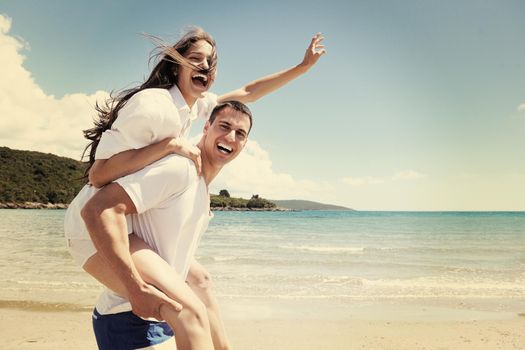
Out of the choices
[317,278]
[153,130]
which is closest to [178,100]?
[153,130]

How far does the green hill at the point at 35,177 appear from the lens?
8394cm

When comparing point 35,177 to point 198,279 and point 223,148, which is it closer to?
point 198,279

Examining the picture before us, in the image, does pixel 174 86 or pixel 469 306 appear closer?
pixel 174 86

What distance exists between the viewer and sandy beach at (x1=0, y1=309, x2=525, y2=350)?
6434 millimetres

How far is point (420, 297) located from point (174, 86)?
8836 millimetres

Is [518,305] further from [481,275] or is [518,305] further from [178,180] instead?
[178,180]

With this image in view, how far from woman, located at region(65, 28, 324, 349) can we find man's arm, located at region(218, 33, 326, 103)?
87cm

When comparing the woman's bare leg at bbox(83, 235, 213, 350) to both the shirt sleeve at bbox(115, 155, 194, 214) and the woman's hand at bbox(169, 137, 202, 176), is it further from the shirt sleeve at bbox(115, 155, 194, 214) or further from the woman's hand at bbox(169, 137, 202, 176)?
the woman's hand at bbox(169, 137, 202, 176)

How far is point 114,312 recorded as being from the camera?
2205 millimetres

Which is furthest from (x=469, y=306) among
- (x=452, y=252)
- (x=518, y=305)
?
(x=452, y=252)

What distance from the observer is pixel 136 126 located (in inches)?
80.3

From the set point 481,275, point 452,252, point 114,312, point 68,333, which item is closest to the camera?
point 114,312

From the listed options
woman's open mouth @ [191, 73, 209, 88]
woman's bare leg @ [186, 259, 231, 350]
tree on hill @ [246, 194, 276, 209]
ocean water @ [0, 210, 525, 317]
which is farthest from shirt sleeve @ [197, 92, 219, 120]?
tree on hill @ [246, 194, 276, 209]

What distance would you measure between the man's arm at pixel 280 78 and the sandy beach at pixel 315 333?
4014 millimetres
